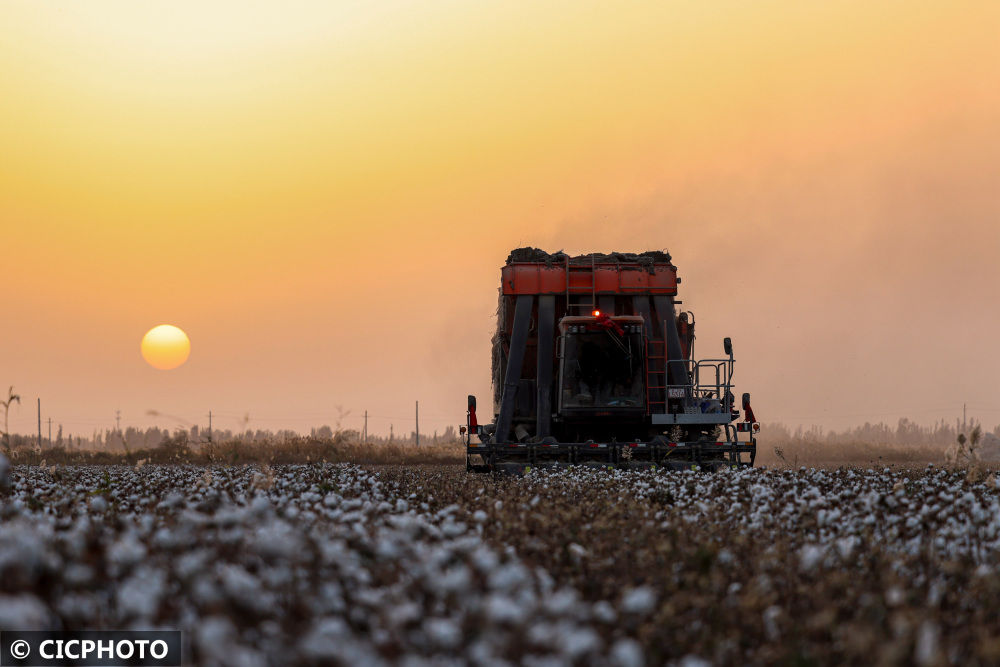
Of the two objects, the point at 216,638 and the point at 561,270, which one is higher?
the point at 561,270

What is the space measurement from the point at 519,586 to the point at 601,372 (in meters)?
18.5

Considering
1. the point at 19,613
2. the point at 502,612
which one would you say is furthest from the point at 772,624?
the point at 19,613

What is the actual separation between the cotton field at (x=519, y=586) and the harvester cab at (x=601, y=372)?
532 inches

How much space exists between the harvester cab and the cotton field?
13516 mm

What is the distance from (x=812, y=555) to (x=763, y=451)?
50.5 metres

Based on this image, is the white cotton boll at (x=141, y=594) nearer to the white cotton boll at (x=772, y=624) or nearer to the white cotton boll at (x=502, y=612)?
the white cotton boll at (x=502, y=612)

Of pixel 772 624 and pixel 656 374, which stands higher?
pixel 656 374

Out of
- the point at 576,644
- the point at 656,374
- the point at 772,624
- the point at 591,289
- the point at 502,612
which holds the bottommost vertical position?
the point at 772,624

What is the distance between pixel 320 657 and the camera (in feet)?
15.2

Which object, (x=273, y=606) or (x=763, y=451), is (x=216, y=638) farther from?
(x=763, y=451)

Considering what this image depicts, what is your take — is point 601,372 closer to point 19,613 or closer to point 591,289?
point 591,289

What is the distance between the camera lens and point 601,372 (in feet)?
79.4

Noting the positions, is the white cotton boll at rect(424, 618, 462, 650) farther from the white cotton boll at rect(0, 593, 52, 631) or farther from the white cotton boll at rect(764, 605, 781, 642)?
the white cotton boll at rect(764, 605, 781, 642)

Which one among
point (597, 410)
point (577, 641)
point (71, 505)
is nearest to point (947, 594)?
point (577, 641)
